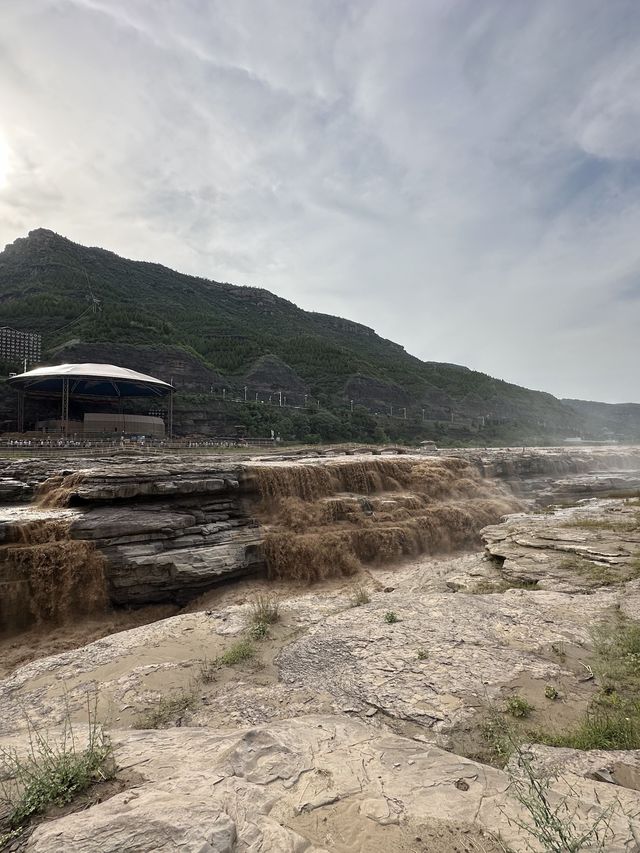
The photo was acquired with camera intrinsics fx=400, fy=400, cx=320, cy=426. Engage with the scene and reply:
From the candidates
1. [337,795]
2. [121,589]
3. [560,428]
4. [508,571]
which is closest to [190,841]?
[337,795]

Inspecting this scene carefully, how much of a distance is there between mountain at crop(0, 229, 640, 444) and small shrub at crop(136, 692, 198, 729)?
4537 cm

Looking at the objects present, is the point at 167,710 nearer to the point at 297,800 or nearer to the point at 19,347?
the point at 297,800

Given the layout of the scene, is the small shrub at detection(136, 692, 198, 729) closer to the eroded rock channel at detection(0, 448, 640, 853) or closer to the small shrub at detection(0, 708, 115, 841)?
the eroded rock channel at detection(0, 448, 640, 853)

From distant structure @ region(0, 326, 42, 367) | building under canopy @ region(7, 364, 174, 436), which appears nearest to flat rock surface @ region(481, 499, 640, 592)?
building under canopy @ region(7, 364, 174, 436)

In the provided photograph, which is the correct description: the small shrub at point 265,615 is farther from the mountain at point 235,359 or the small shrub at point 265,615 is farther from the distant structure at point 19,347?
the distant structure at point 19,347

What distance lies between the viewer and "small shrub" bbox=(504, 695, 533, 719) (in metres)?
4.65

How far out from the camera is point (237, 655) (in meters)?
6.93

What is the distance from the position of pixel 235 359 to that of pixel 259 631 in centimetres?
6900

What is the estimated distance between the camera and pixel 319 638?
7270mm

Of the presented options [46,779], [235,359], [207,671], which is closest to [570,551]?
[207,671]

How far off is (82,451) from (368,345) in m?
110

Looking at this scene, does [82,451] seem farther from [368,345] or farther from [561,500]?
[368,345]

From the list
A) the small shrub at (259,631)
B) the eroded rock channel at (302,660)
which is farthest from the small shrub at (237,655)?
the small shrub at (259,631)

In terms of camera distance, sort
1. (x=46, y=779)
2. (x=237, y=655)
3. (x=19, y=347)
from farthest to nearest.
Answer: (x=19, y=347) < (x=237, y=655) < (x=46, y=779)
